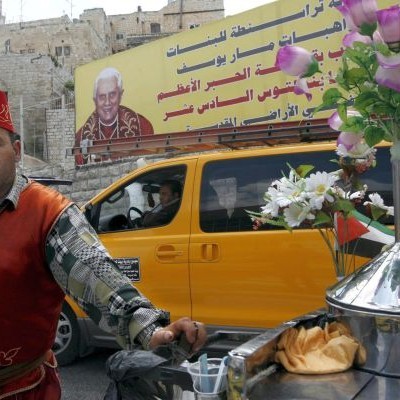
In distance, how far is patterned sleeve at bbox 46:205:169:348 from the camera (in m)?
1.38

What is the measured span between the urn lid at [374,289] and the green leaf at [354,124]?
0.39 metres

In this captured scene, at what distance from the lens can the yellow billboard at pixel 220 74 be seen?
32.7 ft

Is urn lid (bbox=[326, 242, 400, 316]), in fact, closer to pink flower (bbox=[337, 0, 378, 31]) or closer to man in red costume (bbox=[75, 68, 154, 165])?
pink flower (bbox=[337, 0, 378, 31])

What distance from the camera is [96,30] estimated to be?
173 feet

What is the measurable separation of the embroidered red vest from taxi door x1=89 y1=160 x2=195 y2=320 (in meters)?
2.75

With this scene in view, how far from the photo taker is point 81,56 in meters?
46.8

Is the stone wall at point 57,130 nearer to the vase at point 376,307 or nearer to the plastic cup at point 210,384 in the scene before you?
the vase at point 376,307

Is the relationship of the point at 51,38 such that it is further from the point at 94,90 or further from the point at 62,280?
the point at 62,280

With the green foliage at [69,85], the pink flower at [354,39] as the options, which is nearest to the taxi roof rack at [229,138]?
the pink flower at [354,39]

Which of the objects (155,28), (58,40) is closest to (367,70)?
(58,40)

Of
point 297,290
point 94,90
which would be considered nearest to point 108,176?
point 94,90

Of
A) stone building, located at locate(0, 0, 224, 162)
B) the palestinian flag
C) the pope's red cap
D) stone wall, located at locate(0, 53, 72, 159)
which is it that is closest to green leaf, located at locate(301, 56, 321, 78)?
the palestinian flag

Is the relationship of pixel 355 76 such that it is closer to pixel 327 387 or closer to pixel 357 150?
pixel 357 150

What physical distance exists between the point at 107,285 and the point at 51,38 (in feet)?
167
